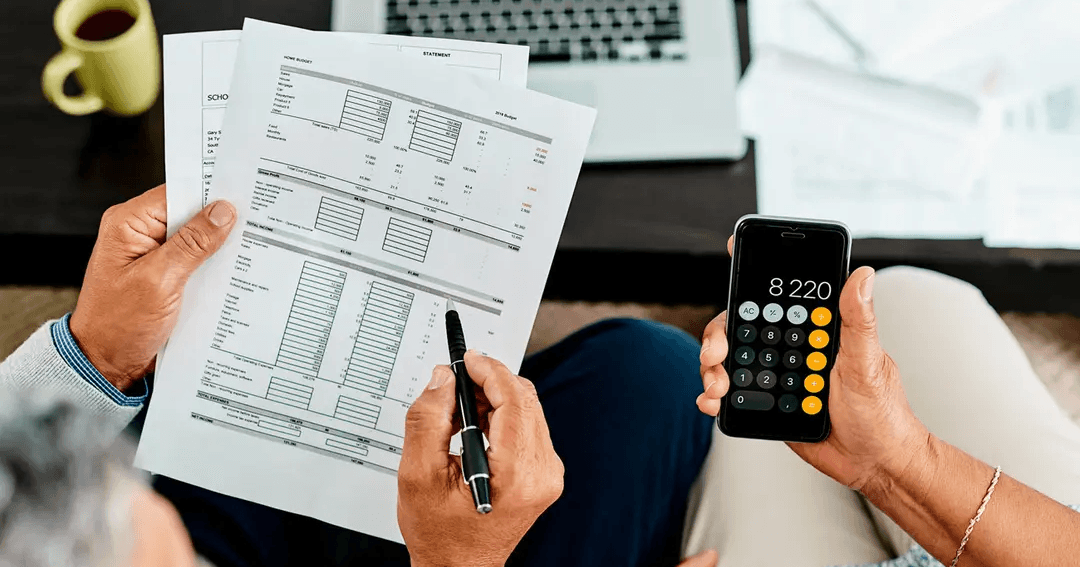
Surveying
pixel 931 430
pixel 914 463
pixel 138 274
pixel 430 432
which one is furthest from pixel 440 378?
pixel 931 430

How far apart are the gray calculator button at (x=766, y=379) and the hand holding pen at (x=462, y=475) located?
0.17 m

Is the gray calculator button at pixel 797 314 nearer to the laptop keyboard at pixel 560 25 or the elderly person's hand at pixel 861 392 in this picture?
the elderly person's hand at pixel 861 392

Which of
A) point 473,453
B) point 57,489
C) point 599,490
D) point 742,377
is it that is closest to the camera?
point 57,489

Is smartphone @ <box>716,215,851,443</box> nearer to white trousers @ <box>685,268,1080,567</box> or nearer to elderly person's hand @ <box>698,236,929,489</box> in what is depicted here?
elderly person's hand @ <box>698,236,929,489</box>

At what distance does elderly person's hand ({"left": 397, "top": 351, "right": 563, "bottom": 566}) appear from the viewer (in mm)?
507

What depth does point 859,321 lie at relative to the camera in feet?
1.79

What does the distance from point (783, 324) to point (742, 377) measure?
0.16 feet

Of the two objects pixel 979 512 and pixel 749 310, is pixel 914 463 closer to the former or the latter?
pixel 979 512

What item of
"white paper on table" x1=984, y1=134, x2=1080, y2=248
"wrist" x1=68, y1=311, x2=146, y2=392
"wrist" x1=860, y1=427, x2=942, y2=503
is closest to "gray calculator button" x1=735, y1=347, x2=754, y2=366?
"wrist" x1=860, y1=427, x2=942, y2=503

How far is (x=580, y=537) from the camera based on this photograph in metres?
0.70

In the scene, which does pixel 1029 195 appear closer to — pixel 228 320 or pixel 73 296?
pixel 228 320

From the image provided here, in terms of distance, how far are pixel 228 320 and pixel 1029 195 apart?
0.75 meters

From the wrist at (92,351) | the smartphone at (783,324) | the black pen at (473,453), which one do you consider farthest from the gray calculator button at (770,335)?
the wrist at (92,351)

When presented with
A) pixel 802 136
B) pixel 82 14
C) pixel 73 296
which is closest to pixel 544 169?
pixel 802 136
